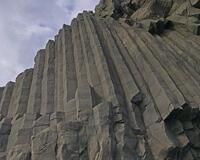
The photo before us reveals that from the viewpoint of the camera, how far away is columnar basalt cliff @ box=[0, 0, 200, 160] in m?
8.50

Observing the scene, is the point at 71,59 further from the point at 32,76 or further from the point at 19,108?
the point at 19,108

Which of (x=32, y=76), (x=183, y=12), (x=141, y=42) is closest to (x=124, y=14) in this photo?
(x=183, y=12)

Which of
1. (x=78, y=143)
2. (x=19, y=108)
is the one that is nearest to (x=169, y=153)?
(x=78, y=143)

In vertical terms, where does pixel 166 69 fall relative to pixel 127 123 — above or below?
above

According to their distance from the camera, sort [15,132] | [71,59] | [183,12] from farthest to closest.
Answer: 1. [183,12]
2. [71,59]
3. [15,132]

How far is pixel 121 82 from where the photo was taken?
11.5m

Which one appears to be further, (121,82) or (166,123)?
(121,82)

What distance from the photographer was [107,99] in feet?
33.4

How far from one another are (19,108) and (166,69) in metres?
5.24

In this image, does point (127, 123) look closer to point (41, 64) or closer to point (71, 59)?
point (71, 59)

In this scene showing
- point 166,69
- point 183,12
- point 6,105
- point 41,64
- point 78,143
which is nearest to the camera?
point 78,143

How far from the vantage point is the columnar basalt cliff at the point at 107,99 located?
8.50 meters

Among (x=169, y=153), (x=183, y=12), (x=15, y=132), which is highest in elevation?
(x=183, y=12)

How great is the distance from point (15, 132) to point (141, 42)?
7349mm
